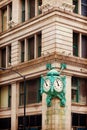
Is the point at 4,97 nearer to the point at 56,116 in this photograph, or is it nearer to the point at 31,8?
the point at 31,8

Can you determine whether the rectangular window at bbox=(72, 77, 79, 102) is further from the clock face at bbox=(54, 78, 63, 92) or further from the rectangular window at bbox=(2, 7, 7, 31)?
the rectangular window at bbox=(2, 7, 7, 31)

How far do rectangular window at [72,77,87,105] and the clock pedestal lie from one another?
272 centimetres

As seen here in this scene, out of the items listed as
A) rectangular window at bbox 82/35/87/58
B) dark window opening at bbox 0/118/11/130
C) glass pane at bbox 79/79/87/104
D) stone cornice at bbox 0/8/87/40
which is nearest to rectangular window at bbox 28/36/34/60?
stone cornice at bbox 0/8/87/40

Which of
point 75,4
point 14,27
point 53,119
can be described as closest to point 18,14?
point 14,27

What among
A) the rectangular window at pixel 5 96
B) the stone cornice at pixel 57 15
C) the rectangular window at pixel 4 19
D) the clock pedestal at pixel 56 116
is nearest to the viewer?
the clock pedestal at pixel 56 116

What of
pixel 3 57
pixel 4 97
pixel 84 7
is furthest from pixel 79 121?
pixel 3 57

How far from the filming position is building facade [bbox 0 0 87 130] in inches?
1497

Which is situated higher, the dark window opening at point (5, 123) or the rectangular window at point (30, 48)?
the rectangular window at point (30, 48)

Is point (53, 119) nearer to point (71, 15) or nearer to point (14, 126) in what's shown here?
point (14, 126)

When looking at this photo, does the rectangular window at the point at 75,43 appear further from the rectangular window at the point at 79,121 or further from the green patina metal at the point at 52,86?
the rectangular window at the point at 79,121

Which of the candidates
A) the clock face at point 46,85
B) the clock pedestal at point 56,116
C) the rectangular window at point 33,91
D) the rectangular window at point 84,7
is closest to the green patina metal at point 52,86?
the clock face at point 46,85

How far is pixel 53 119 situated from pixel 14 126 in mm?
6683

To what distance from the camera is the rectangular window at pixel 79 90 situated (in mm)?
39188

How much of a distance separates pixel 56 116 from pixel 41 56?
6021mm
